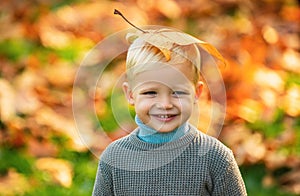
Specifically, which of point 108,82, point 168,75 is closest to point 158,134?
point 168,75

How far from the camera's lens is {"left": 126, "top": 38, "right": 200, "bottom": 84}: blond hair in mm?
1899

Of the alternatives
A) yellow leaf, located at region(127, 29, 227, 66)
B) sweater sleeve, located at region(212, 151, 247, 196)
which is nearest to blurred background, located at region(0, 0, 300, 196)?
sweater sleeve, located at region(212, 151, 247, 196)

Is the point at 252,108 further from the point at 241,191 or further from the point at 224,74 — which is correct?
the point at 241,191

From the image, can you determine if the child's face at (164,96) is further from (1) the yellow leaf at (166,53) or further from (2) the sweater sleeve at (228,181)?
(2) the sweater sleeve at (228,181)

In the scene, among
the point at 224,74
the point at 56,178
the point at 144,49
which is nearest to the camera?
the point at 144,49

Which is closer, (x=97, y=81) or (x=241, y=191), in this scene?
(x=241, y=191)

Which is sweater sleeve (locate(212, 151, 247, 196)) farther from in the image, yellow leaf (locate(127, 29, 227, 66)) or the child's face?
yellow leaf (locate(127, 29, 227, 66))

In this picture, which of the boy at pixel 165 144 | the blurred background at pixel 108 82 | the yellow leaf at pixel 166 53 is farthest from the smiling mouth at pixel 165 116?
the blurred background at pixel 108 82

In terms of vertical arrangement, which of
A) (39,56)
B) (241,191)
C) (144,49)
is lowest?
(39,56)

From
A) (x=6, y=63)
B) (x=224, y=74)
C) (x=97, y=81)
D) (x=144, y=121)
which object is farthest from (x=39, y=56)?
(x=144, y=121)

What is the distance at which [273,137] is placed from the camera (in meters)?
3.87

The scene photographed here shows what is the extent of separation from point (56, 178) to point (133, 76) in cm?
164

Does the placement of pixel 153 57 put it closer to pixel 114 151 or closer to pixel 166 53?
pixel 166 53

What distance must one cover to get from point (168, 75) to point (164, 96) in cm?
5
